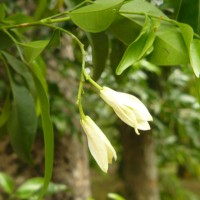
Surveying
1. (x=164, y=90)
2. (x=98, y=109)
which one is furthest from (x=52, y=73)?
(x=164, y=90)

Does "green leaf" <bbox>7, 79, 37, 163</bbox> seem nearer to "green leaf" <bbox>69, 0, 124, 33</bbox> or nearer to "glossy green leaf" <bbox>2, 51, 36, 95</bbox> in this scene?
"glossy green leaf" <bbox>2, 51, 36, 95</bbox>

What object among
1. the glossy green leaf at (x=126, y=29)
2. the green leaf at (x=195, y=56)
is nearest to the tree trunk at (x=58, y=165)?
the glossy green leaf at (x=126, y=29)

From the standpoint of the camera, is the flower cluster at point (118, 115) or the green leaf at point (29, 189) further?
the green leaf at point (29, 189)

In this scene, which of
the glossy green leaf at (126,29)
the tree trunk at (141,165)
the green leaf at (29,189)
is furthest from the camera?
the tree trunk at (141,165)

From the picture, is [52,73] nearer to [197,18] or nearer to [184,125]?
[184,125]

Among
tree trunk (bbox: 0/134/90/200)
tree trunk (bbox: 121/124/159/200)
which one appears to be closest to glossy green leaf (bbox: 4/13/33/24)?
tree trunk (bbox: 0/134/90/200)

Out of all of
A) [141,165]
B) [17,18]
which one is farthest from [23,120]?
[141,165]

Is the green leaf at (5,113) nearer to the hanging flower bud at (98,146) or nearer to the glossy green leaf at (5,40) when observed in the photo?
the glossy green leaf at (5,40)

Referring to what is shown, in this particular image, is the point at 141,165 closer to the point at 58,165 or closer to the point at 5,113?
the point at 58,165
